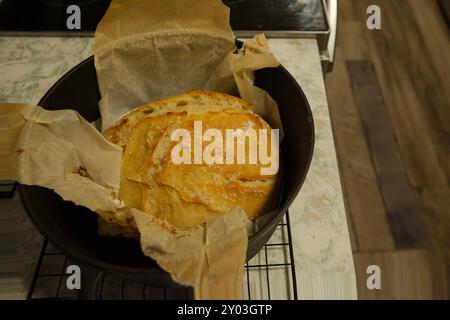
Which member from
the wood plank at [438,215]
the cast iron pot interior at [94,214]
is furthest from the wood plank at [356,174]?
the cast iron pot interior at [94,214]

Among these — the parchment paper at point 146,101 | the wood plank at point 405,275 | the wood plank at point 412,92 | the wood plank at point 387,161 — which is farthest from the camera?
the wood plank at point 412,92

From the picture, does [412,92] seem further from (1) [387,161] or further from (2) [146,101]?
(2) [146,101]

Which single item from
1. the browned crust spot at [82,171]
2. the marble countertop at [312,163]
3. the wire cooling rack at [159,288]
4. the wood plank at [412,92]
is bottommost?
the wood plank at [412,92]

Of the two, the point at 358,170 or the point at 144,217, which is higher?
the point at 144,217

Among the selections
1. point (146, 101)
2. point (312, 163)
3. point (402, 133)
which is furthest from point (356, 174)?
point (146, 101)

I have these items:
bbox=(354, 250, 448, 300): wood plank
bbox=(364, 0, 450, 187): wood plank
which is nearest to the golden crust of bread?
bbox=(354, 250, 448, 300): wood plank

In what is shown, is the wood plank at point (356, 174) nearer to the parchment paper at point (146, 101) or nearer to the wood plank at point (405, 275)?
the wood plank at point (405, 275)
